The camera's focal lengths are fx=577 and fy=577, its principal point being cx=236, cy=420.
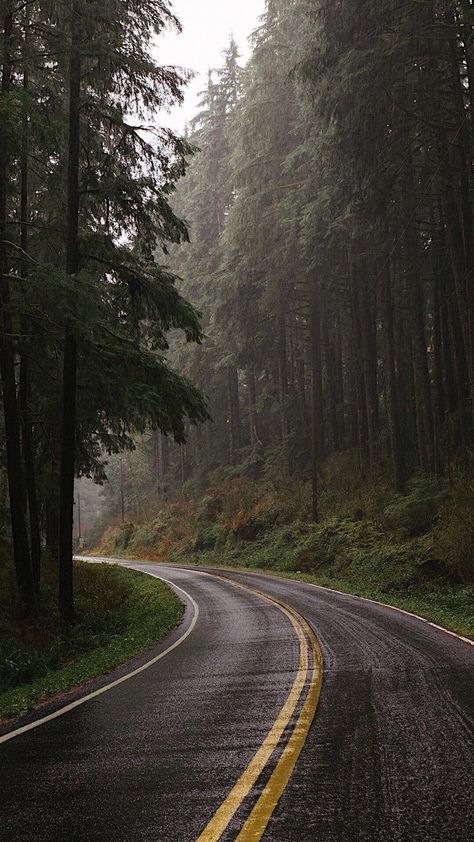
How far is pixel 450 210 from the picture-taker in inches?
672

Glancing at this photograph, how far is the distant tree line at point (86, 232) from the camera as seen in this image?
1176 cm

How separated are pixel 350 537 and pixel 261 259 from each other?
1470 centimetres

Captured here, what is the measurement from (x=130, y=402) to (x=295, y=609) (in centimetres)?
702

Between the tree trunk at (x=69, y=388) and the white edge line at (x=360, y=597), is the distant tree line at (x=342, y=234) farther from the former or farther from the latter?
the tree trunk at (x=69, y=388)

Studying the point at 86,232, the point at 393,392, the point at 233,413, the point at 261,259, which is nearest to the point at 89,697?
the point at 86,232

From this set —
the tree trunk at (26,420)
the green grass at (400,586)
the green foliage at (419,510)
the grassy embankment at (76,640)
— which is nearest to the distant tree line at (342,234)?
the green foliage at (419,510)

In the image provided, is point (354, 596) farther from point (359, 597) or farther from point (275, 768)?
point (275, 768)

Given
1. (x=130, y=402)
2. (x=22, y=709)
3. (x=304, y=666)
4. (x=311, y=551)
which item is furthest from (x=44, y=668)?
(x=311, y=551)

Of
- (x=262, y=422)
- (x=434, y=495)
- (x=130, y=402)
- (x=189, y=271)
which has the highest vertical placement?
(x=189, y=271)

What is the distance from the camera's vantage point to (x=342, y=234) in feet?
79.0

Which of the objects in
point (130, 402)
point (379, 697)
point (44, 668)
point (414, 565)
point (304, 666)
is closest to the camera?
point (379, 697)

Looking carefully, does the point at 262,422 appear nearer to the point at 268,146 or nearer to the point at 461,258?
the point at 268,146

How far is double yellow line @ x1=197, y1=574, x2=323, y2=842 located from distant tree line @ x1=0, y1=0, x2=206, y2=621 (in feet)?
23.2

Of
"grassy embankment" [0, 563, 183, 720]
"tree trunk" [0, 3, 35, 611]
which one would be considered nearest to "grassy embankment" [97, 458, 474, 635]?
"grassy embankment" [0, 563, 183, 720]
